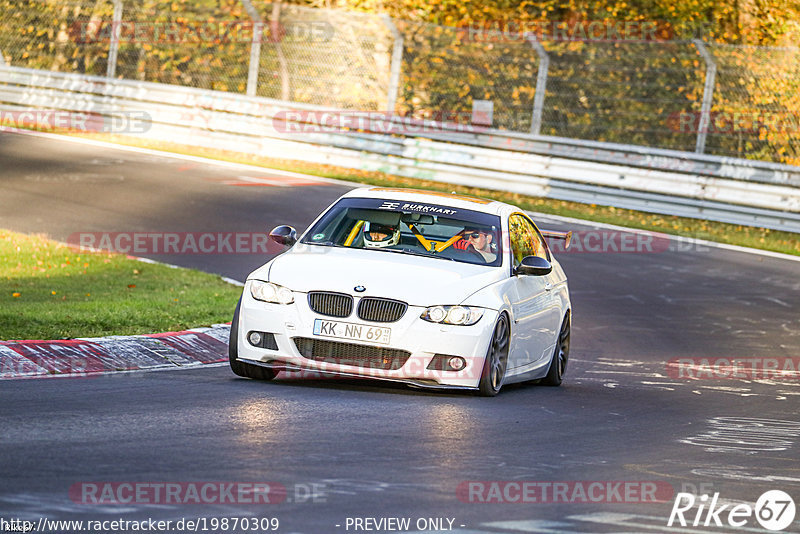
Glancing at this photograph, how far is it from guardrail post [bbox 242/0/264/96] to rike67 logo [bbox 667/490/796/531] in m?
22.1

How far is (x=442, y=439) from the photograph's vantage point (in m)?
8.49

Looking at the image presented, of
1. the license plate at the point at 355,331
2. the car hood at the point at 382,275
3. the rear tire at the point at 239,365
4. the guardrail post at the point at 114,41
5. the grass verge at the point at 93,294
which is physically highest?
the guardrail post at the point at 114,41

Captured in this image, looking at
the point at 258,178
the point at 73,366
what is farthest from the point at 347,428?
the point at 258,178

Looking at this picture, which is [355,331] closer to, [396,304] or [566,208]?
[396,304]

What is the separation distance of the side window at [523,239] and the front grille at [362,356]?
177 centimetres

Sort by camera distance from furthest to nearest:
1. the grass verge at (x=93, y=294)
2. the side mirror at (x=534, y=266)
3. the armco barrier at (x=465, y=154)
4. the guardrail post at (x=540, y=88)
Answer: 1. the guardrail post at (x=540, y=88)
2. the armco barrier at (x=465, y=154)
3. the grass verge at (x=93, y=294)
4. the side mirror at (x=534, y=266)

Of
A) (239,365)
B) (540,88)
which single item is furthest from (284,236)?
(540,88)

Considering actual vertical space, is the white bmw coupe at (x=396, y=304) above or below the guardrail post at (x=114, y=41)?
below

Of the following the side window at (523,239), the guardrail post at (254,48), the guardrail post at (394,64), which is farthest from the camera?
the guardrail post at (254,48)

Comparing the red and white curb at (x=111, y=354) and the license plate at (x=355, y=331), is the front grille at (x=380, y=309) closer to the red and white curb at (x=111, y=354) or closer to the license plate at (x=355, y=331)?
the license plate at (x=355, y=331)

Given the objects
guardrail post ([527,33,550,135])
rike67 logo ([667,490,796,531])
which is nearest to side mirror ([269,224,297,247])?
rike67 logo ([667,490,796,531])

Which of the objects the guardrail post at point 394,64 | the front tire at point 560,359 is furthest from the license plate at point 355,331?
the guardrail post at point 394,64

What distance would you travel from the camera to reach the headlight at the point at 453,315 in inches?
397

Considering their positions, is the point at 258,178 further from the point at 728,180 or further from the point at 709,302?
the point at 709,302
